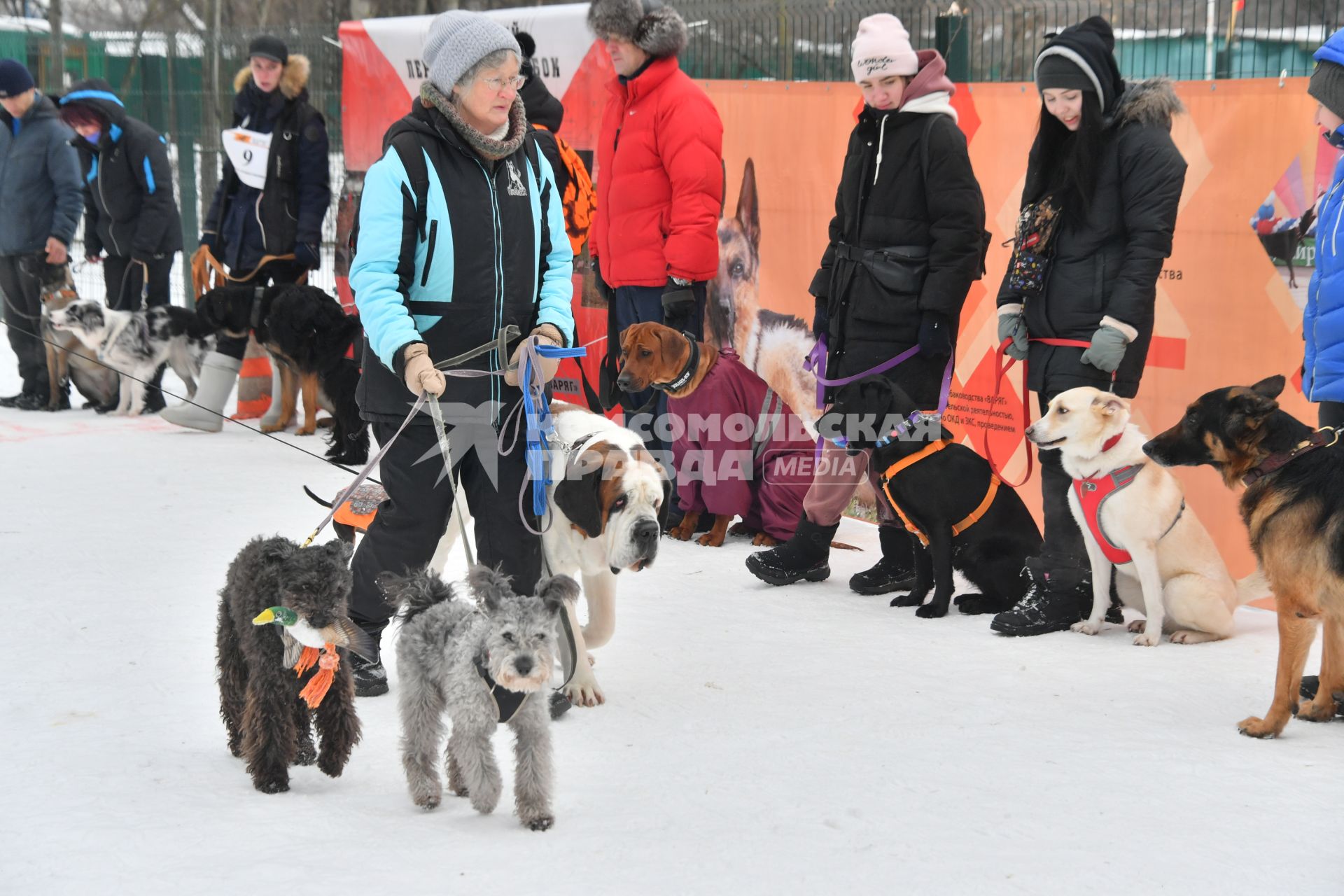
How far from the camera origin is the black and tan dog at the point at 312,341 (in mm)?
7078

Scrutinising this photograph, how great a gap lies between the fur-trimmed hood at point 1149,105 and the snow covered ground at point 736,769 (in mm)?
1782

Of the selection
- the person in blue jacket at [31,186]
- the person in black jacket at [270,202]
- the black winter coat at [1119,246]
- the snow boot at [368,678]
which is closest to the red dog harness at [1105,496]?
the black winter coat at [1119,246]

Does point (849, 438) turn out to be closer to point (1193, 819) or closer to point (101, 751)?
point (1193, 819)

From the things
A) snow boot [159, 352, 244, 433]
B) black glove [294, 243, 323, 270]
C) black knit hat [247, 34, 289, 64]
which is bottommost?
snow boot [159, 352, 244, 433]

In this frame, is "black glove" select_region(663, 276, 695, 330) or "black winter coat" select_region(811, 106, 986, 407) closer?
"black winter coat" select_region(811, 106, 986, 407)

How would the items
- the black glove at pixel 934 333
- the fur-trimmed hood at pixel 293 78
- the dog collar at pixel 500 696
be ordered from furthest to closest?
the fur-trimmed hood at pixel 293 78 → the black glove at pixel 934 333 → the dog collar at pixel 500 696

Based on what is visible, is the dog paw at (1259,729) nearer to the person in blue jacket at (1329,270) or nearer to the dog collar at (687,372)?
the person in blue jacket at (1329,270)

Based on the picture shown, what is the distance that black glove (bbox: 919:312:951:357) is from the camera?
15.1 ft

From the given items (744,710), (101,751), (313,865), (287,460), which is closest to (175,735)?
(101,751)

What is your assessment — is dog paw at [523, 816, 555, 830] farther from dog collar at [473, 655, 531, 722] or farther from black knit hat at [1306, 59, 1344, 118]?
black knit hat at [1306, 59, 1344, 118]

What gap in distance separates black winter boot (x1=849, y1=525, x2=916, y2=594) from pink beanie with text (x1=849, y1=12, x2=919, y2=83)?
1772mm

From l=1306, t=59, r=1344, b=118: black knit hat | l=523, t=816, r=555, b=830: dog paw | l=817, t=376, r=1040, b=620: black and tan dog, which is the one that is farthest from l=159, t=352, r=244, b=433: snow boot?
l=1306, t=59, r=1344, b=118: black knit hat

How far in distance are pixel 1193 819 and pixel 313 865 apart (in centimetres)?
197

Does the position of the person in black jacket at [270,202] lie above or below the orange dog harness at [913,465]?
above
